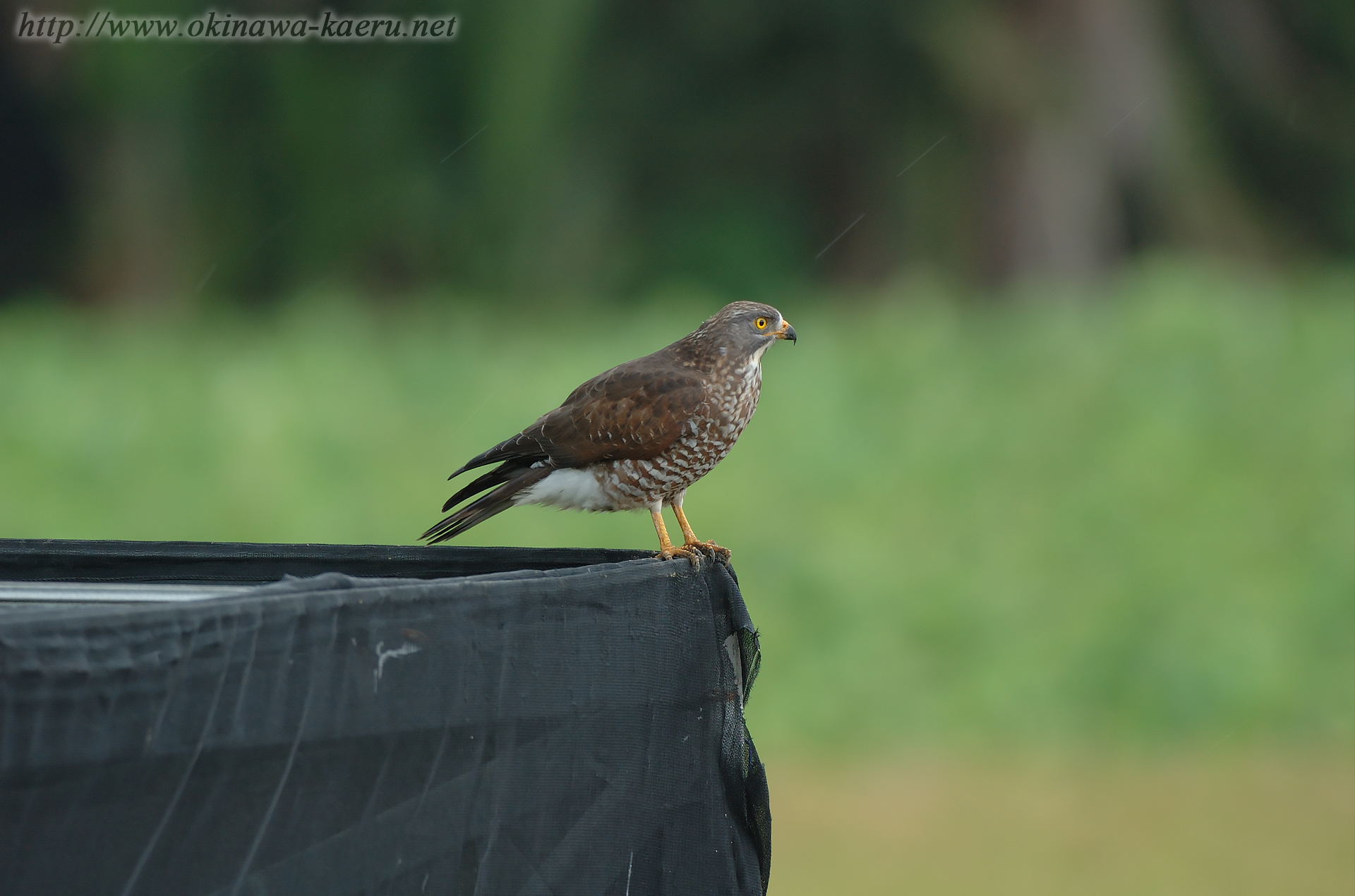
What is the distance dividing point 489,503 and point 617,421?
364 mm

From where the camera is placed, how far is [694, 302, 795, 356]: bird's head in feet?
9.89

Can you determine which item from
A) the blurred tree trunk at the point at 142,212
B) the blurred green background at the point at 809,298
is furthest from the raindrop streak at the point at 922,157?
the blurred tree trunk at the point at 142,212

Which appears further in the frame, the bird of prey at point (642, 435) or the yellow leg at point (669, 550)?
the bird of prey at point (642, 435)

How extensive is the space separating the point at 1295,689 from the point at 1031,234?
6.66 m

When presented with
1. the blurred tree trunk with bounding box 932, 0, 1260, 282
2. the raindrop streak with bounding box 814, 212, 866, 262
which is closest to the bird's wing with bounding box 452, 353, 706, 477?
the blurred tree trunk with bounding box 932, 0, 1260, 282

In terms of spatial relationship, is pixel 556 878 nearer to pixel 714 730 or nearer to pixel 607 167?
pixel 714 730

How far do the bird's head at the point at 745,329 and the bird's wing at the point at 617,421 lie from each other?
0.12 m

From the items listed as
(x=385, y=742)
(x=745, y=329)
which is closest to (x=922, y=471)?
(x=745, y=329)

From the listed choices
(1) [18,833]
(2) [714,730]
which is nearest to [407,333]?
(2) [714,730]

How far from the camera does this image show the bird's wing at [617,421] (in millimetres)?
2883

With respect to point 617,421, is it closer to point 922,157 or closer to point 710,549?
point 710,549

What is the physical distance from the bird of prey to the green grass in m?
3.10

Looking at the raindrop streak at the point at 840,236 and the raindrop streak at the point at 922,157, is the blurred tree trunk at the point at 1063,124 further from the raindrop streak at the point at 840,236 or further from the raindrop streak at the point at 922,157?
the raindrop streak at the point at 840,236

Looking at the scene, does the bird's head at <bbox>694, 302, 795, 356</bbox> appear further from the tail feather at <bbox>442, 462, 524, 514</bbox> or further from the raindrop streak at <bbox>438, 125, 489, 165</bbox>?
the raindrop streak at <bbox>438, 125, 489, 165</bbox>
